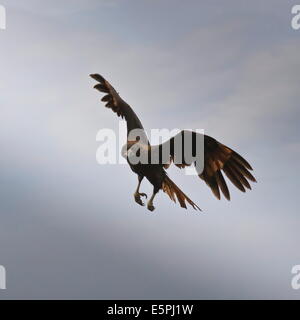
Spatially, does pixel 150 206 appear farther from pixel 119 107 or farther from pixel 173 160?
pixel 119 107

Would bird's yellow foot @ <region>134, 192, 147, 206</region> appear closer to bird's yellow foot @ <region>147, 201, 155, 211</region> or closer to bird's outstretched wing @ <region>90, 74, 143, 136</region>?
bird's yellow foot @ <region>147, 201, 155, 211</region>

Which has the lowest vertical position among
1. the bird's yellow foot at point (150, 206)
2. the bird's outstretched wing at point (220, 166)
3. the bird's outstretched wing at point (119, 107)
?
the bird's yellow foot at point (150, 206)

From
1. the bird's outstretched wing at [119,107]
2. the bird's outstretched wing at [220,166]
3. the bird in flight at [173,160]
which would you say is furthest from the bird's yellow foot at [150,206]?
the bird's outstretched wing at [119,107]

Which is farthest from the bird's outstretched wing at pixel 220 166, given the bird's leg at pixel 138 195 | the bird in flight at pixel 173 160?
the bird's leg at pixel 138 195

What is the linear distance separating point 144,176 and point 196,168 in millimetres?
776

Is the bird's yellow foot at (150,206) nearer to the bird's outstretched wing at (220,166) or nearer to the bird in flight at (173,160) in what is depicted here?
the bird in flight at (173,160)

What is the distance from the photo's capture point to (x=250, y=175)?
7090 mm

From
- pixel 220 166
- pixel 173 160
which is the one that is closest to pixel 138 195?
pixel 173 160

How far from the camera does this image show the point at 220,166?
721 centimetres

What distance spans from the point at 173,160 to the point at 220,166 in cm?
66

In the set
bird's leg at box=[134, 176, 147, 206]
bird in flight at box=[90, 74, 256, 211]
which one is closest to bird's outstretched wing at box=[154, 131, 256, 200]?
bird in flight at box=[90, 74, 256, 211]

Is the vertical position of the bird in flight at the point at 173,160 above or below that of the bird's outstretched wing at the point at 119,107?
below

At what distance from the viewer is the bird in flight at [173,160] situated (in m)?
7.01

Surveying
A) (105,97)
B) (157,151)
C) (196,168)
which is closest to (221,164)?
(196,168)
